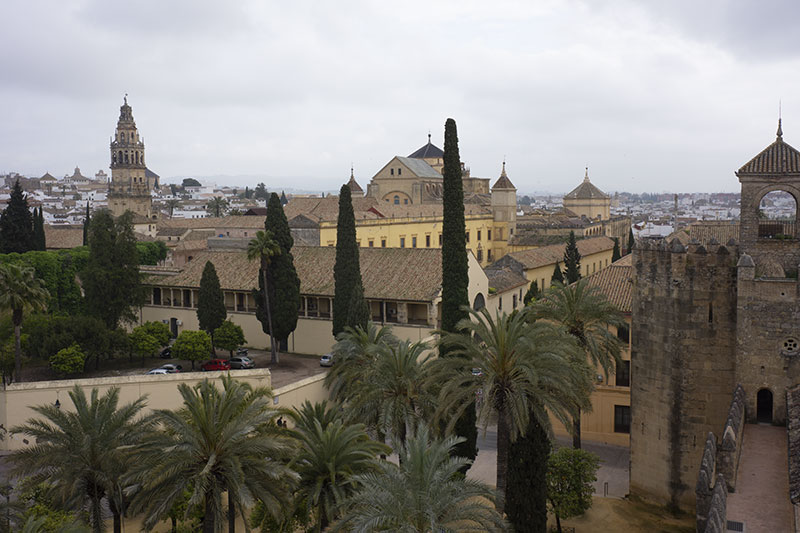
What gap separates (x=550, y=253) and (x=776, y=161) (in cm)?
3769

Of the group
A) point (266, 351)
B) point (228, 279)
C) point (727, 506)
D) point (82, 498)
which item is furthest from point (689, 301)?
point (228, 279)

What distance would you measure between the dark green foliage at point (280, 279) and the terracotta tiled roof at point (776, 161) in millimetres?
21959

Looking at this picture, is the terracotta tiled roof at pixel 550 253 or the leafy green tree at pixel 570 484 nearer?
the leafy green tree at pixel 570 484

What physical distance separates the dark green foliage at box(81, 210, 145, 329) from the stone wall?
25.5 m

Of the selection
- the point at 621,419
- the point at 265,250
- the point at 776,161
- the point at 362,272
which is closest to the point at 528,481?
the point at 776,161

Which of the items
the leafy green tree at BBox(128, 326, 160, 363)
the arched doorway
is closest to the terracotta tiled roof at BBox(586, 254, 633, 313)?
the arched doorway

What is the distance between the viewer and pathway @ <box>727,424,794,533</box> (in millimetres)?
14305

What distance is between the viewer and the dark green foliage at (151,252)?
53.1m

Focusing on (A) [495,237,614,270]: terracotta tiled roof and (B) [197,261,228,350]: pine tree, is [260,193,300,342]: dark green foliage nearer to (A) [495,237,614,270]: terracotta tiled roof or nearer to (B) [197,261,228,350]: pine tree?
(B) [197,261,228,350]: pine tree

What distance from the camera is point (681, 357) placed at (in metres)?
20.7

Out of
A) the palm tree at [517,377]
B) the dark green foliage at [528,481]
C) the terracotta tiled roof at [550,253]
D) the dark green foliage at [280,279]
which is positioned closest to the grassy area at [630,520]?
the dark green foliage at [528,481]

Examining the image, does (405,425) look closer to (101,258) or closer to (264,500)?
(264,500)

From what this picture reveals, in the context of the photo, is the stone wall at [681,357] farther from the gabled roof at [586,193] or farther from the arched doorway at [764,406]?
the gabled roof at [586,193]

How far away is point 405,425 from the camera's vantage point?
21234mm
